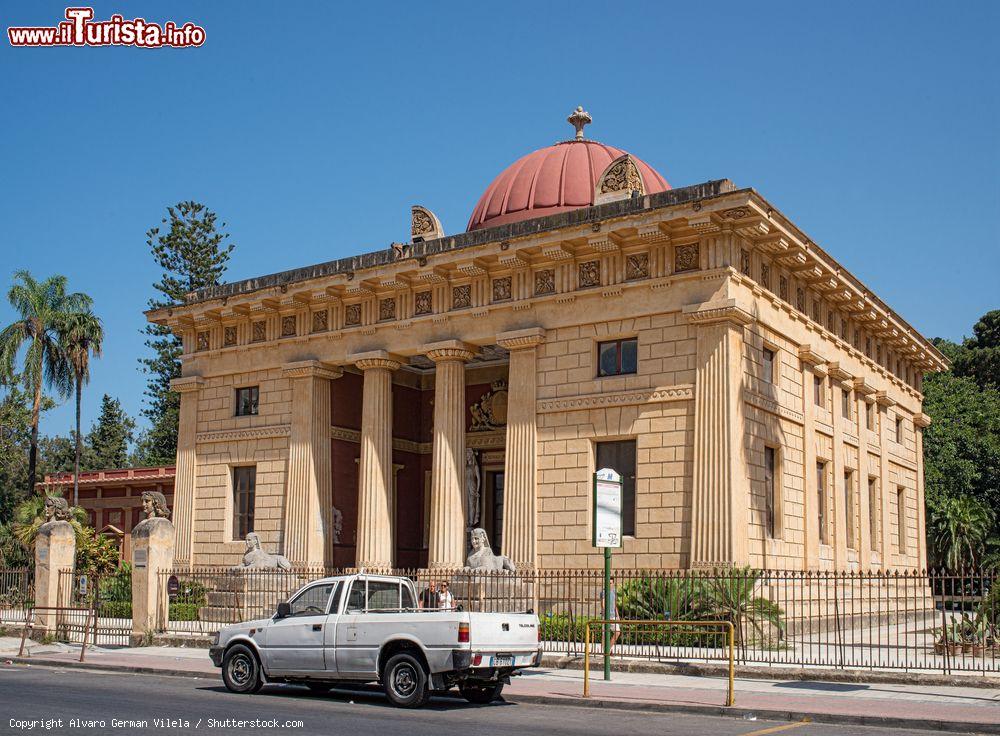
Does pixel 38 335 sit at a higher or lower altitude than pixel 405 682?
higher

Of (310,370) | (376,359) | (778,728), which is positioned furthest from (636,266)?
(778,728)

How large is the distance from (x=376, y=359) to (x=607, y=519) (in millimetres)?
13918

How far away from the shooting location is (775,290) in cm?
2708

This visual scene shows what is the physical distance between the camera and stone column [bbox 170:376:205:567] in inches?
1334

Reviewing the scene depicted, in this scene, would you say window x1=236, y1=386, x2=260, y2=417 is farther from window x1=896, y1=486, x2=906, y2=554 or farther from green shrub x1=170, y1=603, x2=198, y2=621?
window x1=896, y1=486, x2=906, y2=554

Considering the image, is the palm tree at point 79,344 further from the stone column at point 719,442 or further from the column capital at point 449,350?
the stone column at point 719,442

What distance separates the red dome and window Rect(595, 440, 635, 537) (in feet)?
32.2

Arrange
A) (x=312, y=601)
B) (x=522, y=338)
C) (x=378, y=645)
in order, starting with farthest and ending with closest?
(x=522, y=338)
(x=312, y=601)
(x=378, y=645)

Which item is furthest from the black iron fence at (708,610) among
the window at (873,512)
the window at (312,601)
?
the window at (873,512)

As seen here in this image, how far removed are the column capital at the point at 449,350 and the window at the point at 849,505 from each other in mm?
11299

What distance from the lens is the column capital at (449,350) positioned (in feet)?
94.9

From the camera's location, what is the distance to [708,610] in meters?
21.9

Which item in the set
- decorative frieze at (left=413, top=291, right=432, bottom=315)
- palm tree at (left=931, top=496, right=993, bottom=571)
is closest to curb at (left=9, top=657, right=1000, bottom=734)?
decorative frieze at (left=413, top=291, right=432, bottom=315)

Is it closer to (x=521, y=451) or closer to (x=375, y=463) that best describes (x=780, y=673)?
(x=521, y=451)
